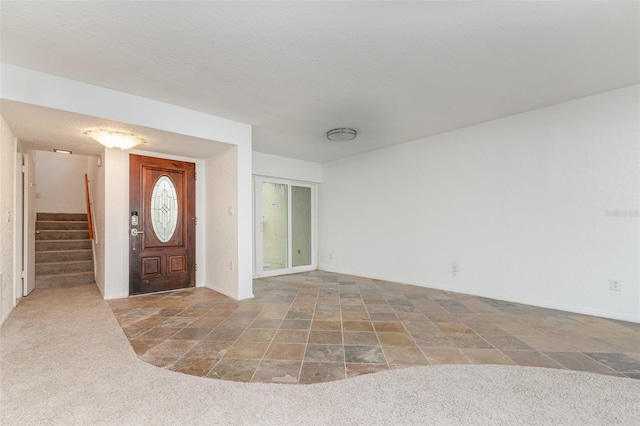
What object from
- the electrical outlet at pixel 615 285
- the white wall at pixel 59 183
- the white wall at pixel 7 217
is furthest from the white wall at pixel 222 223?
the white wall at pixel 59 183

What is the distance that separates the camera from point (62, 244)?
547 cm

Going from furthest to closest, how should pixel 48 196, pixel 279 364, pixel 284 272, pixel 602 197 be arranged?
1. pixel 48 196
2. pixel 284 272
3. pixel 602 197
4. pixel 279 364

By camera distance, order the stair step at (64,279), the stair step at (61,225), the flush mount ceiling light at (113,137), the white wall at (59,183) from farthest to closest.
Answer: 1. the white wall at (59,183)
2. the stair step at (61,225)
3. the stair step at (64,279)
4. the flush mount ceiling light at (113,137)

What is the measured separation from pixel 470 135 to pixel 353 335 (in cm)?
353

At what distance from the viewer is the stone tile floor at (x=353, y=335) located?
6.99ft

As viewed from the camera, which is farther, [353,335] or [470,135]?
[470,135]

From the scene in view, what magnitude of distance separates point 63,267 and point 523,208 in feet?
25.4

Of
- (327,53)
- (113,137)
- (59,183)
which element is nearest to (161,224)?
(113,137)

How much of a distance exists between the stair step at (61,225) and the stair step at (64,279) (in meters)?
1.64

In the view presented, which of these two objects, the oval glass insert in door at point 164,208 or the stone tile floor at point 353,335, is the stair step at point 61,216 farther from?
the stone tile floor at point 353,335

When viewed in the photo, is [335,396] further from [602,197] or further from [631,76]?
[631,76]

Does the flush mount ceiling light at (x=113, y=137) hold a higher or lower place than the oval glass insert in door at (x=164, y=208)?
higher

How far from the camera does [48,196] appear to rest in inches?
285

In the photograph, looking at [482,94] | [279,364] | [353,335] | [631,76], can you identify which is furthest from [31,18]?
[631,76]
